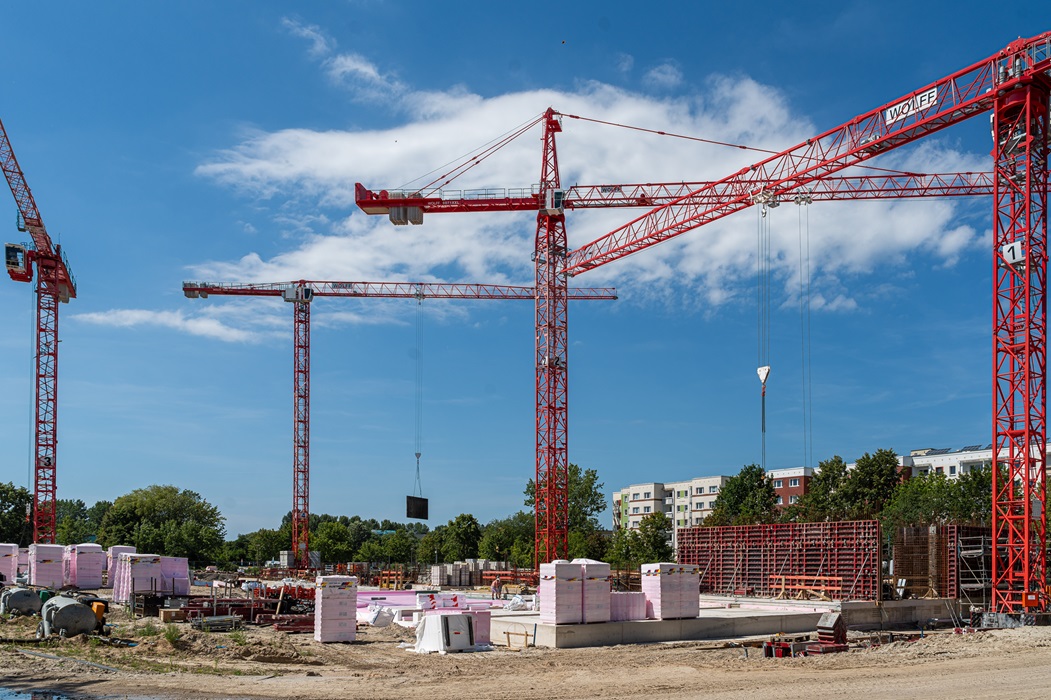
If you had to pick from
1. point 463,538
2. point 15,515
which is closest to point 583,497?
point 463,538

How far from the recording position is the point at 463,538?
291ft

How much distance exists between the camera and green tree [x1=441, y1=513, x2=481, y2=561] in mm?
88000

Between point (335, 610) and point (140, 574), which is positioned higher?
point (335, 610)

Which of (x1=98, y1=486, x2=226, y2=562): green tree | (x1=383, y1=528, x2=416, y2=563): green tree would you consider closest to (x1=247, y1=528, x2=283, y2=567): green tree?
(x1=98, y1=486, x2=226, y2=562): green tree

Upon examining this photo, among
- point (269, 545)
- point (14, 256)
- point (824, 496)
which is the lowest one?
point (269, 545)

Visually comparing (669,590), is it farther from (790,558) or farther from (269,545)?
(269,545)

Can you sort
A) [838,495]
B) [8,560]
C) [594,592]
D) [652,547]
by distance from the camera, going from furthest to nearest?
[838,495]
[652,547]
[8,560]
[594,592]

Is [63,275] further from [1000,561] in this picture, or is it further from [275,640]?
[1000,561]

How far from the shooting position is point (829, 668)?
70.5 ft

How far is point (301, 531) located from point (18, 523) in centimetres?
2672

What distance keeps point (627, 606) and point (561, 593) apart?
2655 mm

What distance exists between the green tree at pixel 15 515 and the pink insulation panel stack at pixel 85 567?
171 ft

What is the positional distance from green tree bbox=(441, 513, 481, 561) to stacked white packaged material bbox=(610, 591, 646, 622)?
198 feet

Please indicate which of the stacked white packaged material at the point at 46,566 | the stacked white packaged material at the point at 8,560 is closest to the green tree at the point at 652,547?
the stacked white packaged material at the point at 46,566
